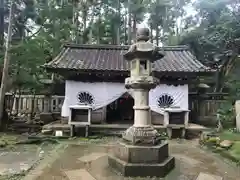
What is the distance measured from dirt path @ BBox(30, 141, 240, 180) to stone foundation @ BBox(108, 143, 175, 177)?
16cm

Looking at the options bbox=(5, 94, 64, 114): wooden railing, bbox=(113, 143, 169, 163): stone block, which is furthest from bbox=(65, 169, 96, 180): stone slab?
bbox=(5, 94, 64, 114): wooden railing

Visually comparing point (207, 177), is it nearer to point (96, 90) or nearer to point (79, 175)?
point (79, 175)

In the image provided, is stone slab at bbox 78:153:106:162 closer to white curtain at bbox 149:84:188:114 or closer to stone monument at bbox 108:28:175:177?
stone monument at bbox 108:28:175:177

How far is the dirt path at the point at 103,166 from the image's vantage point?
428 centimetres

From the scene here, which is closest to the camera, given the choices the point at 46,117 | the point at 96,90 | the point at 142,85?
the point at 142,85

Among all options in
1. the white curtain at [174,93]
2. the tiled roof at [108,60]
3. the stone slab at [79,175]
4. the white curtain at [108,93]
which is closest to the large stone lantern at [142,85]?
the stone slab at [79,175]

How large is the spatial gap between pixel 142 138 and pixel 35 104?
8.99 m

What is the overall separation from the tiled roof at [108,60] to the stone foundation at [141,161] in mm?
5429

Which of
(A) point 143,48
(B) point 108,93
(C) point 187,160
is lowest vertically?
(C) point 187,160

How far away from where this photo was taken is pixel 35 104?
12086mm

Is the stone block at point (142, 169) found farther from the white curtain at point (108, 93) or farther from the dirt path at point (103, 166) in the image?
the white curtain at point (108, 93)

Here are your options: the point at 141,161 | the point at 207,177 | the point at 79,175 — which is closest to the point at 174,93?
the point at 207,177

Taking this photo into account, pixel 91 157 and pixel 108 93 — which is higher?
pixel 108 93

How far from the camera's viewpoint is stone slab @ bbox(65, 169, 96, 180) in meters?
4.12
